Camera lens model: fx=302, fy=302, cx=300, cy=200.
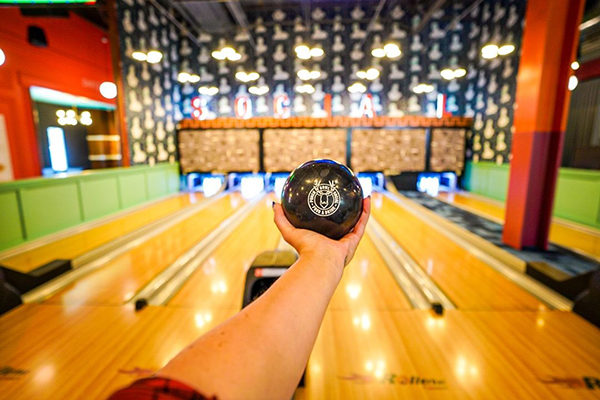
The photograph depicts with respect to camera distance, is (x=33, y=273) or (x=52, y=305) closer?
(x=52, y=305)

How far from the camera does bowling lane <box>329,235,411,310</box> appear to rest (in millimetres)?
2411

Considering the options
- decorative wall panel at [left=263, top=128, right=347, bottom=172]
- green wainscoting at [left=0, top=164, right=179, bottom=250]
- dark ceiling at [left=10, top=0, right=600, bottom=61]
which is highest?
dark ceiling at [left=10, top=0, right=600, bottom=61]

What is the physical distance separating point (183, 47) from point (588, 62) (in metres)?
10.6

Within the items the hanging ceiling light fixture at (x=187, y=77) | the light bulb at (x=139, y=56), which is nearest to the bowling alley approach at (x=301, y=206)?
the light bulb at (x=139, y=56)

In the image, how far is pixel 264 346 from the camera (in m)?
0.50

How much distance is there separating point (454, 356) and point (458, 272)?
146cm

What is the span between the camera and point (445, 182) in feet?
29.7

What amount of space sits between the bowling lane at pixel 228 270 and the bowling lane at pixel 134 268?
0.45 metres

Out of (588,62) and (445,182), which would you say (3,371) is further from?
(588,62)


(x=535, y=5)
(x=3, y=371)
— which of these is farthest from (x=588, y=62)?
(x=3, y=371)

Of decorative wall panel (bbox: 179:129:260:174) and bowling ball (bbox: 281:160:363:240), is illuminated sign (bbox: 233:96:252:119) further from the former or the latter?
bowling ball (bbox: 281:160:363:240)

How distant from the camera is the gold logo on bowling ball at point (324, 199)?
1104 millimetres

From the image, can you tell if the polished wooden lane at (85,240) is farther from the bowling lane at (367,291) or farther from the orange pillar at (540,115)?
the orange pillar at (540,115)

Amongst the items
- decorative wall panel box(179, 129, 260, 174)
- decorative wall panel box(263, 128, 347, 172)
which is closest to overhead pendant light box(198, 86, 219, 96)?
decorative wall panel box(179, 129, 260, 174)
